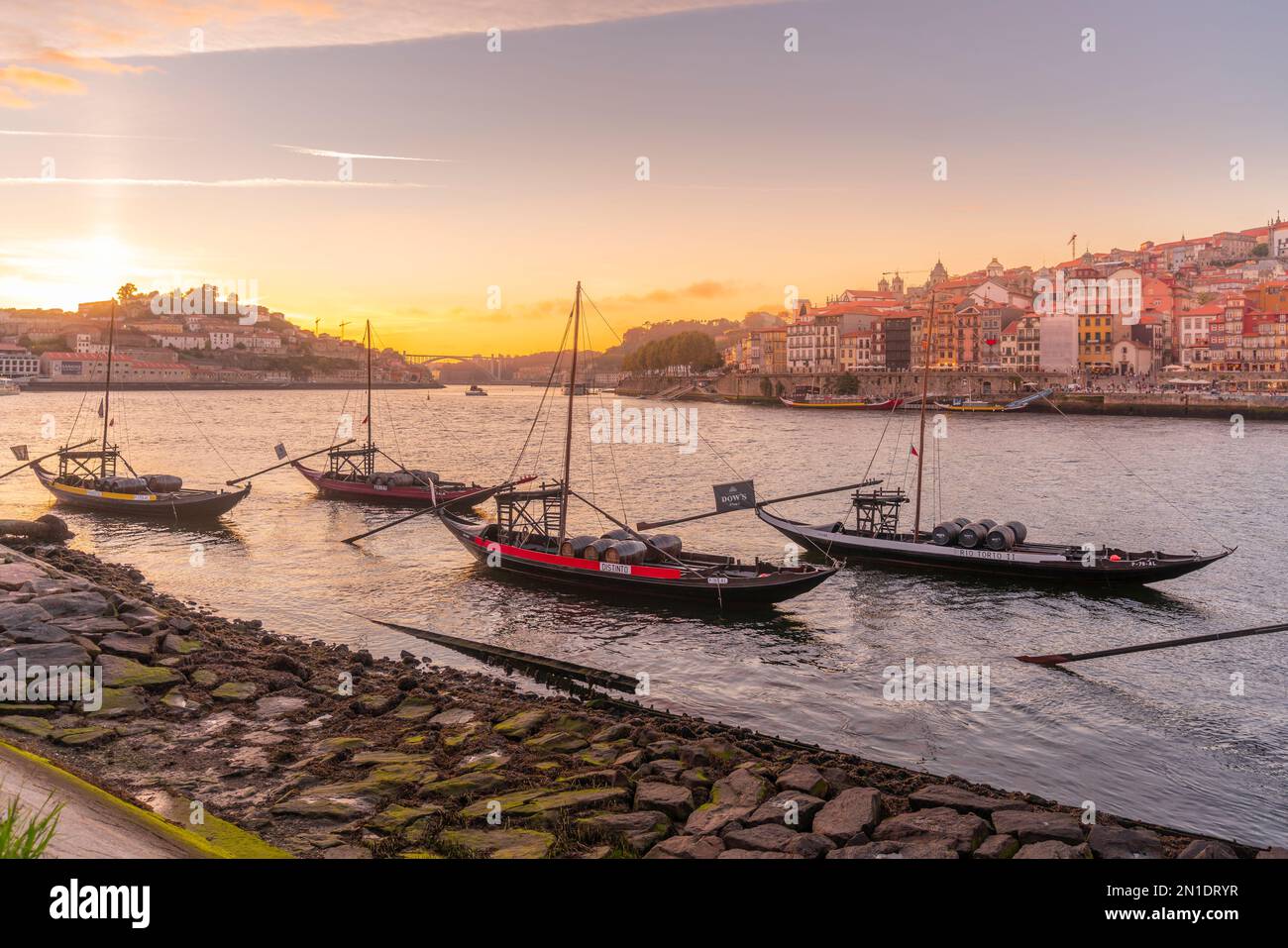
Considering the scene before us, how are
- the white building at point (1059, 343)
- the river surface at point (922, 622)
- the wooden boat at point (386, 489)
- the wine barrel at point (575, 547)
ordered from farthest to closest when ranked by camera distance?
the white building at point (1059, 343)
the wooden boat at point (386, 489)
the wine barrel at point (575, 547)
the river surface at point (922, 622)

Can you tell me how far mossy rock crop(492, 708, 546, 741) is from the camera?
45.5 feet

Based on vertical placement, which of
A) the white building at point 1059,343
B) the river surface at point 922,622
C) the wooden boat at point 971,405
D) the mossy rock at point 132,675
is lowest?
the river surface at point 922,622

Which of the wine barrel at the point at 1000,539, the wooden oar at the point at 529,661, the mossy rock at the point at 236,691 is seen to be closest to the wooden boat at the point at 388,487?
the wooden oar at the point at 529,661

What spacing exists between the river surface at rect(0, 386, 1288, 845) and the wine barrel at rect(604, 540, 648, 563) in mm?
1226

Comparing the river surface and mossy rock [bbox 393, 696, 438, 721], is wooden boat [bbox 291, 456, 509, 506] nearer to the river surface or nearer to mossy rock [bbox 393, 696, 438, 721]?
the river surface

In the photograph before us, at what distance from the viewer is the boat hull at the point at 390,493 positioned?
42344 mm

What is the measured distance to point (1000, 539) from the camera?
29312mm

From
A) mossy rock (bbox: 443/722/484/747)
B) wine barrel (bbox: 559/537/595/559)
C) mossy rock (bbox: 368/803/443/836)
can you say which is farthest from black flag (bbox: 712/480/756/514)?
mossy rock (bbox: 368/803/443/836)

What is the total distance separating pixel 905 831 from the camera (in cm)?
1056

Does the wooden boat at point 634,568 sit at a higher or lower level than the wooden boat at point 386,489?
lower

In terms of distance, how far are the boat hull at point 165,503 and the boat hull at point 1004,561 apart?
880 inches

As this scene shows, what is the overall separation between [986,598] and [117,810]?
2297 cm

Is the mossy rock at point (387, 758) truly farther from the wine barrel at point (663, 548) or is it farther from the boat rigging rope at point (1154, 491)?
the boat rigging rope at point (1154, 491)
